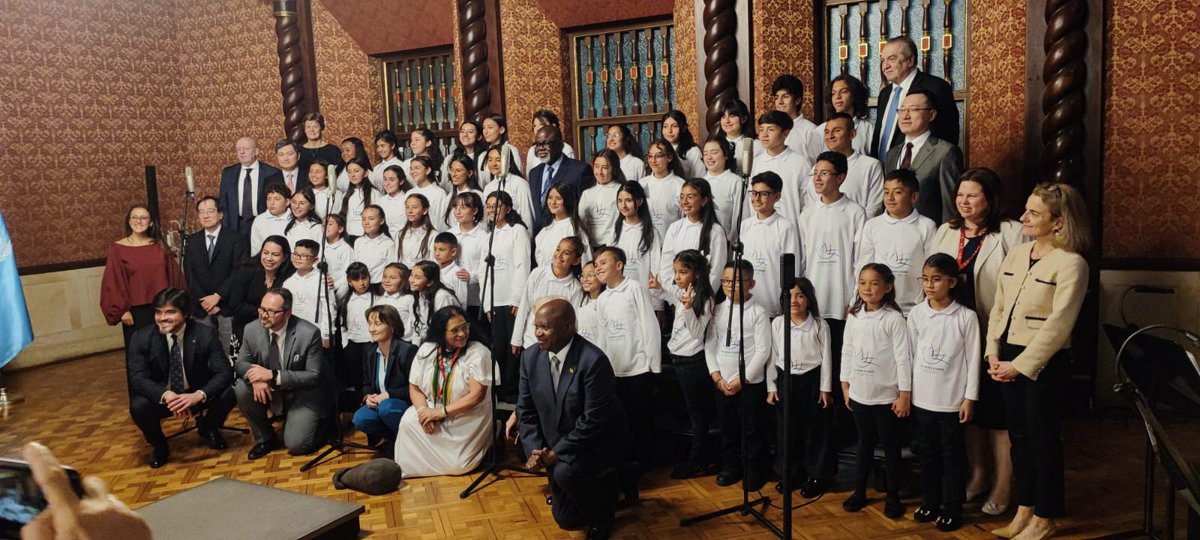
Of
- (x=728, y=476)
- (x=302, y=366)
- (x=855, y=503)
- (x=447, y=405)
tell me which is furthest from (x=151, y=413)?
(x=855, y=503)

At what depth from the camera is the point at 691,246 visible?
5.05m

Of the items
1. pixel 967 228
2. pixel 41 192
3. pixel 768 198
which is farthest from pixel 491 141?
pixel 41 192

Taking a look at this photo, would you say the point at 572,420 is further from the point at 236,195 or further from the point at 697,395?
the point at 236,195

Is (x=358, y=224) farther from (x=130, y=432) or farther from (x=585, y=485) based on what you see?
(x=585, y=485)

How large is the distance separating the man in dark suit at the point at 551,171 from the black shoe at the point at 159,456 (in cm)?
264

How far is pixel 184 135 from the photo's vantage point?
996 cm

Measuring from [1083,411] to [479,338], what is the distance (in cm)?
366

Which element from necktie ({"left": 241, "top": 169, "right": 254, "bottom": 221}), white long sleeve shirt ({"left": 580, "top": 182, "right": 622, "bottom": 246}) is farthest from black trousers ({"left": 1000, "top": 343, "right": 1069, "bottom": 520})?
necktie ({"left": 241, "top": 169, "right": 254, "bottom": 221})

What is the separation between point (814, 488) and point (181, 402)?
3.61 meters

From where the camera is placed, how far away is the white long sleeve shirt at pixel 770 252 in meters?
4.77

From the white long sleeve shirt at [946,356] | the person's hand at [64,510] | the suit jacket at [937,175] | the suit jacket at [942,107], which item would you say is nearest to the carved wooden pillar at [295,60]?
the suit jacket at [942,107]

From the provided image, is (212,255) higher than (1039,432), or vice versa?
(212,255)

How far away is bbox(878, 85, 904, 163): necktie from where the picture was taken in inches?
198

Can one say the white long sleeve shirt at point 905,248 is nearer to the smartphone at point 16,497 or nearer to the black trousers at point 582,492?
the black trousers at point 582,492
